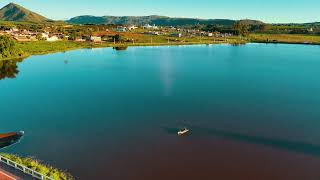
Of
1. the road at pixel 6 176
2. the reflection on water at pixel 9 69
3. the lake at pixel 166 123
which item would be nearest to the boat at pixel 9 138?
the lake at pixel 166 123

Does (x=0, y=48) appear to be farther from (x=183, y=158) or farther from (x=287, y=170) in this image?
(x=287, y=170)

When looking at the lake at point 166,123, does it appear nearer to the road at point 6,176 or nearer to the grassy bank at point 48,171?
the grassy bank at point 48,171

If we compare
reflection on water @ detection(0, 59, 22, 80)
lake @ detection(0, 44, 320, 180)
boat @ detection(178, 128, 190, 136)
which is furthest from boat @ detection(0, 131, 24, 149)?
reflection on water @ detection(0, 59, 22, 80)

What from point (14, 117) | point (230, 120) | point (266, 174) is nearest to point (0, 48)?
point (14, 117)

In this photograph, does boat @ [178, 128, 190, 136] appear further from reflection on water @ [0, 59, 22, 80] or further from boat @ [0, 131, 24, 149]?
reflection on water @ [0, 59, 22, 80]

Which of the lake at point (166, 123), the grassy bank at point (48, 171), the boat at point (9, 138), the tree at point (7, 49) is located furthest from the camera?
the tree at point (7, 49)

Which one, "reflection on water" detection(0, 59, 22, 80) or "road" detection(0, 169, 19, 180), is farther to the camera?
"reflection on water" detection(0, 59, 22, 80)
